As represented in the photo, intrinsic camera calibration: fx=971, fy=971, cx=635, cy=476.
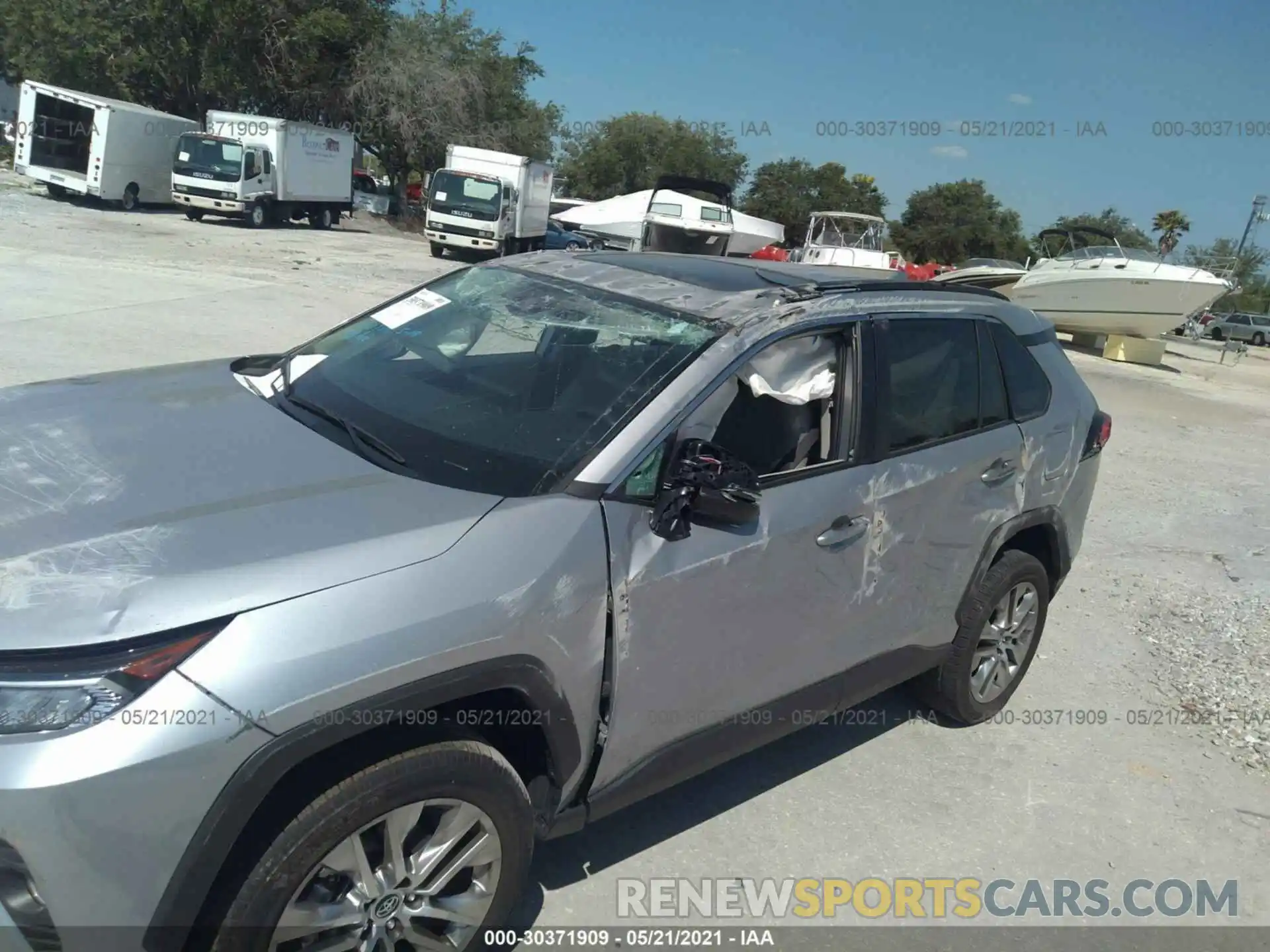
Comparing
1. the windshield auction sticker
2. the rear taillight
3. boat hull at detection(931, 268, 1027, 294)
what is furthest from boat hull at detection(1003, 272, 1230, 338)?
the windshield auction sticker

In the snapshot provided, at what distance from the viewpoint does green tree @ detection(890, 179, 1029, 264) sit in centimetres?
5719

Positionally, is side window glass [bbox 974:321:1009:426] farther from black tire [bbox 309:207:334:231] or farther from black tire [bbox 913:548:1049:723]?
black tire [bbox 309:207:334:231]

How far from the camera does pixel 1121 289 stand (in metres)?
21.7

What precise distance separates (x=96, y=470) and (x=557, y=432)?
1.19m

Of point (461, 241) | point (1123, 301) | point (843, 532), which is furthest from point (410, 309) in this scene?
point (461, 241)

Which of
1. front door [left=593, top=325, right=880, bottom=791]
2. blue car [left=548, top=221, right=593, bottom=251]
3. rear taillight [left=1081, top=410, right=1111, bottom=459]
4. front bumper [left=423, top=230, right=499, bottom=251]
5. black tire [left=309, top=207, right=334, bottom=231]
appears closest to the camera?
front door [left=593, top=325, right=880, bottom=791]

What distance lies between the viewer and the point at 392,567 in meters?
2.14

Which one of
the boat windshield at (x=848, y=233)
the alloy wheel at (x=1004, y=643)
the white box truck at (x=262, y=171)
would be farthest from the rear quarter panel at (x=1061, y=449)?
the white box truck at (x=262, y=171)

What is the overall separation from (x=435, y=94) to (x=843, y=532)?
42711 mm

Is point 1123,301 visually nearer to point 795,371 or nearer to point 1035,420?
point 1035,420

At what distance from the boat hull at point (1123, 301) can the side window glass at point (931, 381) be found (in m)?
18.7

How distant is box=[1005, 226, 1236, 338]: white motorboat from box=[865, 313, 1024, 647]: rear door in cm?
1989

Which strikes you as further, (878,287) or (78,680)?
(878,287)

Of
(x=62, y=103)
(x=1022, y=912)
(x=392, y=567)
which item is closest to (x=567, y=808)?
(x=392, y=567)
